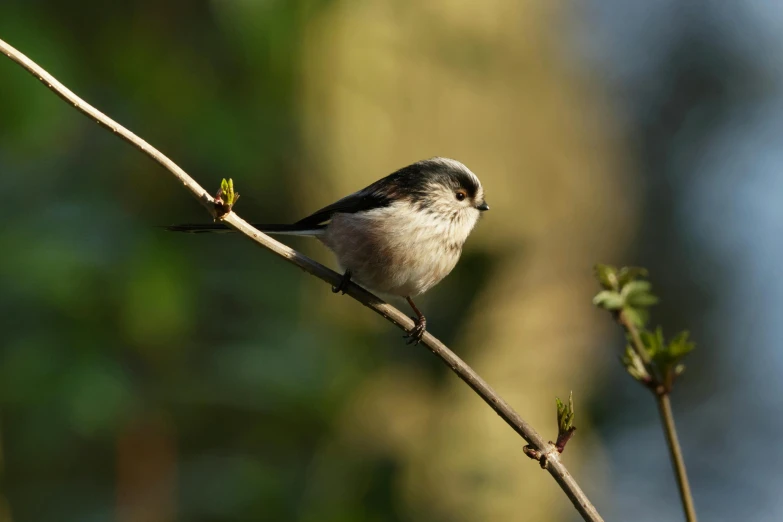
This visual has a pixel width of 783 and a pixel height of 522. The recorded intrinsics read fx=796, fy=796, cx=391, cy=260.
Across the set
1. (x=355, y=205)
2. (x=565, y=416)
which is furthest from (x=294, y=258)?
(x=355, y=205)

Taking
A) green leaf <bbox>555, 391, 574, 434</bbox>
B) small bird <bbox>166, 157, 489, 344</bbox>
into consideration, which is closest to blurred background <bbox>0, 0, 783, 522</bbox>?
small bird <bbox>166, 157, 489, 344</bbox>

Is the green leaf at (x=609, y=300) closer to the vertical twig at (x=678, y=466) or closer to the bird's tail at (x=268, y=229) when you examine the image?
the vertical twig at (x=678, y=466)

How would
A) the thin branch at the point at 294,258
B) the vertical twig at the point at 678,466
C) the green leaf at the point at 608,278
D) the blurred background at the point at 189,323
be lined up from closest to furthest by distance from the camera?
the vertical twig at the point at 678,466 < the thin branch at the point at 294,258 < the green leaf at the point at 608,278 < the blurred background at the point at 189,323

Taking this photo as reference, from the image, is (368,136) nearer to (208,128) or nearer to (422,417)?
(422,417)

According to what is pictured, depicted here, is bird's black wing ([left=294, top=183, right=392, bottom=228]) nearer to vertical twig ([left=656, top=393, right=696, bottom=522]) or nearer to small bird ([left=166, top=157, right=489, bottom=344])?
small bird ([left=166, top=157, right=489, bottom=344])

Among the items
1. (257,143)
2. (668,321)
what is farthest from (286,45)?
(668,321)

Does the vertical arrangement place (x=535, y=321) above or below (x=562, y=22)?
below

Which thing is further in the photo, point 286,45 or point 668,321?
point 668,321

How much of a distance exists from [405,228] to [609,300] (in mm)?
1562

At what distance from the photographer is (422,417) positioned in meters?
4.12

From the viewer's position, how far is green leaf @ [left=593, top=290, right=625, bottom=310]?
1.57 m

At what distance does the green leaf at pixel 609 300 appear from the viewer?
157 centimetres

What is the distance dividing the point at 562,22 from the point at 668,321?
156 inches

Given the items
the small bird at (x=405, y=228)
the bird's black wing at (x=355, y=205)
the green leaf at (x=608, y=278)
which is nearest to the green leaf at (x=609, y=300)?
the green leaf at (x=608, y=278)
